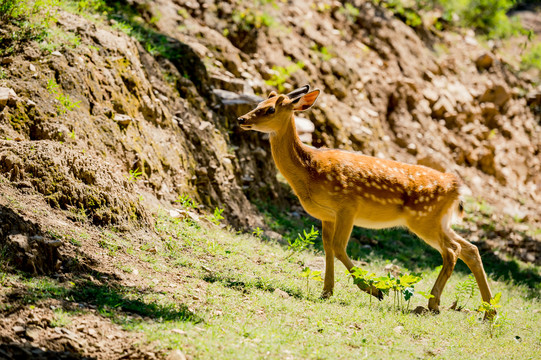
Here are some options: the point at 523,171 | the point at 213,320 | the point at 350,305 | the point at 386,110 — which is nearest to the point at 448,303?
the point at 350,305

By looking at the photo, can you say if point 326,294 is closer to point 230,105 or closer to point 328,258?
point 328,258

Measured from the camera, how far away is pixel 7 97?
662cm

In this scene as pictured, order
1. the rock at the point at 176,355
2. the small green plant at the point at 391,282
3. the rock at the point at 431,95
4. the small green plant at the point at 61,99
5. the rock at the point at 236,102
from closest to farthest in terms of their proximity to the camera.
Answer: the rock at the point at 176,355 → the small green plant at the point at 391,282 → the small green plant at the point at 61,99 → the rock at the point at 236,102 → the rock at the point at 431,95

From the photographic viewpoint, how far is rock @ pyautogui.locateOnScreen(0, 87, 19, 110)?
658cm

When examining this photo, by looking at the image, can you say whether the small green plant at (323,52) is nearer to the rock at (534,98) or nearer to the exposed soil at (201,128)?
the exposed soil at (201,128)

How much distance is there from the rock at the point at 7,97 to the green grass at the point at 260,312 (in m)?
2.20

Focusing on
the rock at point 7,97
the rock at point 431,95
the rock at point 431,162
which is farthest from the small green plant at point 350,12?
the rock at point 7,97

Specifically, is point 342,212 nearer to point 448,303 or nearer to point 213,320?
point 448,303

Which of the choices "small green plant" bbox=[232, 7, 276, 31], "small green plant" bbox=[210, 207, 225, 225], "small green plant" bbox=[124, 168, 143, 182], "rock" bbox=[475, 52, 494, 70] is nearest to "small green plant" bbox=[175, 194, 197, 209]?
"small green plant" bbox=[210, 207, 225, 225]

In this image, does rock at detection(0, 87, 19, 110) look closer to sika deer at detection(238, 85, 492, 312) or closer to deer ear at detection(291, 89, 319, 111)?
Answer: sika deer at detection(238, 85, 492, 312)

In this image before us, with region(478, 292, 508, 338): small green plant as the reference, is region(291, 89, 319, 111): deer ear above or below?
above

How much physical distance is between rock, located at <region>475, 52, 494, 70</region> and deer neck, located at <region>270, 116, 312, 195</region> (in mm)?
13146

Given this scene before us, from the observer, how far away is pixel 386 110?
15.6 metres

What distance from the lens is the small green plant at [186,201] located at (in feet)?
27.3
